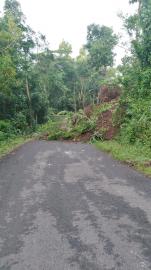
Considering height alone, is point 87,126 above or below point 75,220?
below

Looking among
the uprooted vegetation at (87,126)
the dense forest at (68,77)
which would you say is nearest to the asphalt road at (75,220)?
the dense forest at (68,77)

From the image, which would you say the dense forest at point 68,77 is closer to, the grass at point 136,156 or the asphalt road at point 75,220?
the grass at point 136,156

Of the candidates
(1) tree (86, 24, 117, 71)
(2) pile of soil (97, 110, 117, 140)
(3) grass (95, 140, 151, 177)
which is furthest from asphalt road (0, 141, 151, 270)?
(1) tree (86, 24, 117, 71)

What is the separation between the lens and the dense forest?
2589cm

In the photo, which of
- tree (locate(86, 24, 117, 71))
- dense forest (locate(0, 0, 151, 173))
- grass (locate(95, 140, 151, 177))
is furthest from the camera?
tree (locate(86, 24, 117, 71))

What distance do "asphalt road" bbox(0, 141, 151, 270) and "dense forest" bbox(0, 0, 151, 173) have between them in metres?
8.01

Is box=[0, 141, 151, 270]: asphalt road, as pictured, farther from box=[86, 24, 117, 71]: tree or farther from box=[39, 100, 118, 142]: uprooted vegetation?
box=[86, 24, 117, 71]: tree

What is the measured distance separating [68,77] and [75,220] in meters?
63.3

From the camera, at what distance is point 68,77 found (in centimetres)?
6969

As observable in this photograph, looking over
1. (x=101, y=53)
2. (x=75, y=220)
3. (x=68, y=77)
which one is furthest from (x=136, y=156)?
(x=68, y=77)

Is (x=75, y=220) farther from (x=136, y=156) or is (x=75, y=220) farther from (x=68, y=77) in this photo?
(x=68, y=77)

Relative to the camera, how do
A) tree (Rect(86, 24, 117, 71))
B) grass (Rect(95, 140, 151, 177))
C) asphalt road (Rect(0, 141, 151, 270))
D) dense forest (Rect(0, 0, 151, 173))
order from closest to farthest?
asphalt road (Rect(0, 141, 151, 270)) < grass (Rect(95, 140, 151, 177)) < dense forest (Rect(0, 0, 151, 173)) < tree (Rect(86, 24, 117, 71))

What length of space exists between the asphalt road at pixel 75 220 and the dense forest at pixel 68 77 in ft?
26.3

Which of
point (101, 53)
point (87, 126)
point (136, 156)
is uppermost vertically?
point (101, 53)
